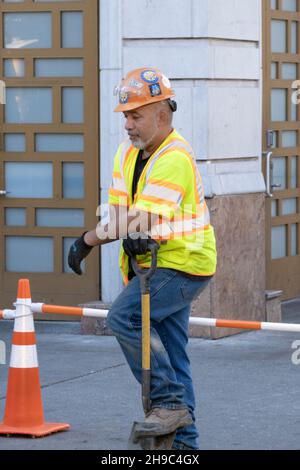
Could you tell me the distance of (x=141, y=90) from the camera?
667 centimetres

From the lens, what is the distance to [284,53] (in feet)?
40.3

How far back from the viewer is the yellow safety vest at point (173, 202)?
6.54m

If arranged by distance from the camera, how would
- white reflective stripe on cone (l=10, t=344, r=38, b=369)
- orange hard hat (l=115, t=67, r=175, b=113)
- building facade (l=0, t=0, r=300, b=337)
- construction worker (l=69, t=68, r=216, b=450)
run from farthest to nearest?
1. building facade (l=0, t=0, r=300, b=337)
2. white reflective stripe on cone (l=10, t=344, r=38, b=369)
3. orange hard hat (l=115, t=67, r=175, b=113)
4. construction worker (l=69, t=68, r=216, b=450)

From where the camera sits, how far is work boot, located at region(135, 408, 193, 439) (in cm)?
650

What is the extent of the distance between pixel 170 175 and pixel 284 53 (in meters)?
6.02

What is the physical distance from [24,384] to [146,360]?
126cm

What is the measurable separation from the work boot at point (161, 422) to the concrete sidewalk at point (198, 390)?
596mm

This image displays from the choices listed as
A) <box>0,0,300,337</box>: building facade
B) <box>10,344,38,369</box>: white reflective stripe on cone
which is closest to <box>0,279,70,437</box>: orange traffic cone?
<box>10,344,38,369</box>: white reflective stripe on cone

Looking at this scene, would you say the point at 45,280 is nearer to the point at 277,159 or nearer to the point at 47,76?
the point at 47,76

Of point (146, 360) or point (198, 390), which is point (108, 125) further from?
point (146, 360)

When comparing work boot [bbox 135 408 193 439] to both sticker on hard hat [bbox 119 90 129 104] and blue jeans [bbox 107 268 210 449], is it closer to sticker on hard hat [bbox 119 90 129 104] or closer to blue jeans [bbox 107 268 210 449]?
blue jeans [bbox 107 268 210 449]

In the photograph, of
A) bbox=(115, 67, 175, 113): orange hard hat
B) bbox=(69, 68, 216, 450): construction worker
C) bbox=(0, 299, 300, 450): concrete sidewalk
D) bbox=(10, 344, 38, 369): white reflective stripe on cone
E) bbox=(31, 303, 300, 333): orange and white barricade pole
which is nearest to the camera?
bbox=(69, 68, 216, 450): construction worker

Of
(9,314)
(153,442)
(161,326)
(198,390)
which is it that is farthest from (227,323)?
(198,390)

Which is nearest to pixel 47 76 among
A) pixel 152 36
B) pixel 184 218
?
pixel 152 36
